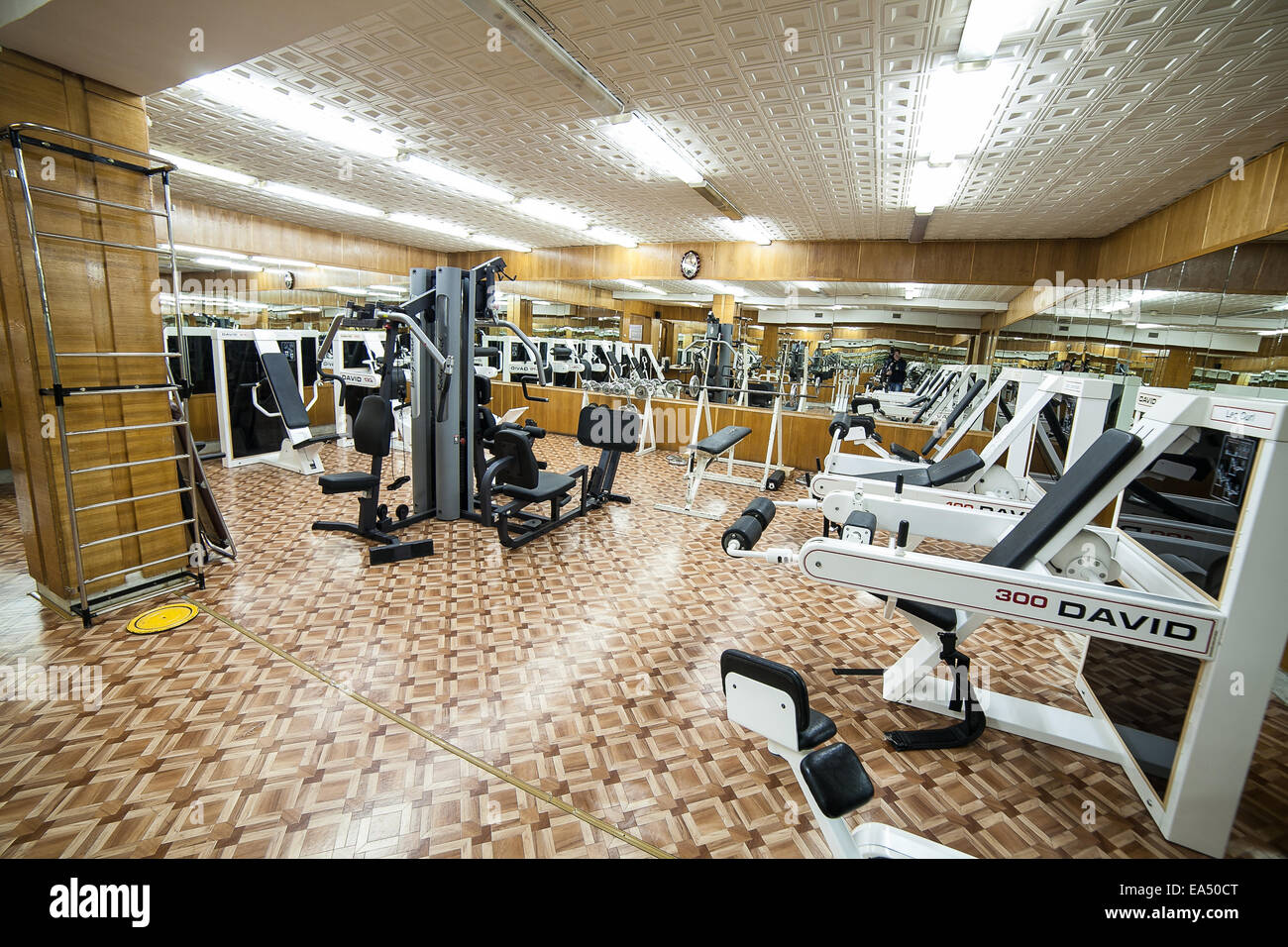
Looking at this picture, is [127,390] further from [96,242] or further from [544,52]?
[544,52]

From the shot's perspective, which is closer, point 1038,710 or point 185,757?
point 185,757

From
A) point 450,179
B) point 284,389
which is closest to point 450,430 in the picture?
point 284,389

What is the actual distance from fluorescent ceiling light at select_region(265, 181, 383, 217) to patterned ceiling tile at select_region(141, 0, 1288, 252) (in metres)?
0.62

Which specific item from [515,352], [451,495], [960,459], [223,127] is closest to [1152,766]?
[960,459]

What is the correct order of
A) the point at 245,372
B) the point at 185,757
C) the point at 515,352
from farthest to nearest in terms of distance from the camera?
the point at 515,352 < the point at 245,372 < the point at 185,757

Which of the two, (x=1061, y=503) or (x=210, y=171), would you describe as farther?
(x=210, y=171)

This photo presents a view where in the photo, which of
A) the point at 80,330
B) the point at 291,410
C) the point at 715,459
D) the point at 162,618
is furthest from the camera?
the point at 715,459

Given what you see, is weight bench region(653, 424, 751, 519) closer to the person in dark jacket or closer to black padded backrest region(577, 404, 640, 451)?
black padded backrest region(577, 404, 640, 451)

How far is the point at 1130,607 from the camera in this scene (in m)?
1.72

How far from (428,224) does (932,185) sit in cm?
719

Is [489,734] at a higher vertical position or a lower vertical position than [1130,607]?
lower

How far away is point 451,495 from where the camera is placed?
4.55m
